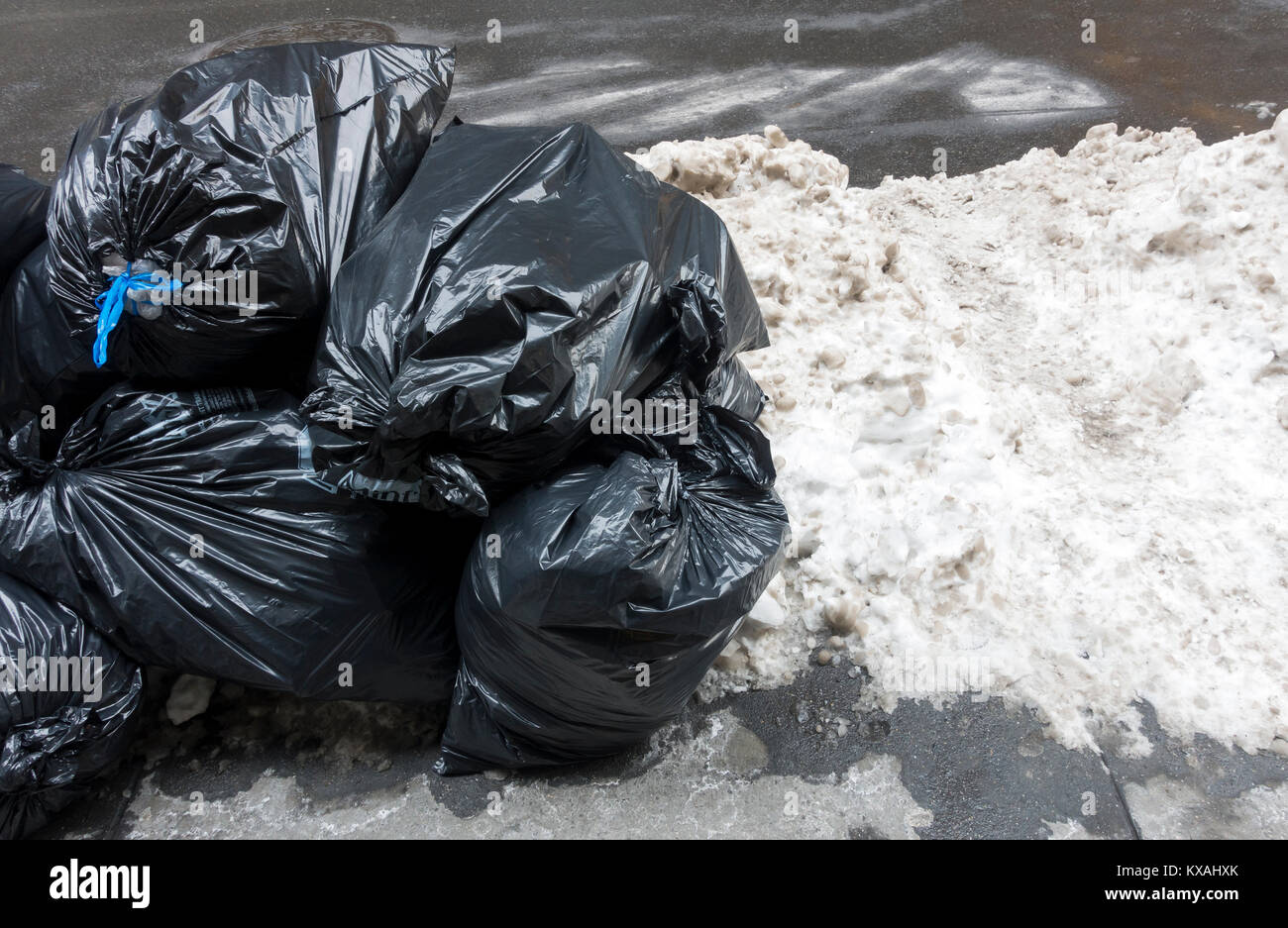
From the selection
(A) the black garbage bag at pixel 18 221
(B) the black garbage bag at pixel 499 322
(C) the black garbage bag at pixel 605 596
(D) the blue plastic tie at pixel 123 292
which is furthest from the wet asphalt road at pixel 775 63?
(D) the blue plastic tie at pixel 123 292

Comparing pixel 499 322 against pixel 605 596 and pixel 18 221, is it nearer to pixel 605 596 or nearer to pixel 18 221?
pixel 605 596

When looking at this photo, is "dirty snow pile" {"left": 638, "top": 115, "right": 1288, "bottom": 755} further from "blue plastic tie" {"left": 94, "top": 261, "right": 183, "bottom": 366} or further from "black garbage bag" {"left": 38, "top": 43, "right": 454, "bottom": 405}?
"blue plastic tie" {"left": 94, "top": 261, "right": 183, "bottom": 366}

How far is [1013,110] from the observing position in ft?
14.3

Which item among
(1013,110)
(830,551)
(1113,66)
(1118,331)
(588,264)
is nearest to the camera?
(588,264)

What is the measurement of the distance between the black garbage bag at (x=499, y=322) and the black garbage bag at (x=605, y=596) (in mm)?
125

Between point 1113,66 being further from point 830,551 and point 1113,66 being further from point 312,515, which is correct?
point 312,515

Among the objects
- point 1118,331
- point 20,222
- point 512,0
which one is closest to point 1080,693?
point 1118,331

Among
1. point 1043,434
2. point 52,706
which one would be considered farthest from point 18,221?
point 1043,434

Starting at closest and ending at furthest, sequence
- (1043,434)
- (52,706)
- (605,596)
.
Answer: (605,596), (52,706), (1043,434)

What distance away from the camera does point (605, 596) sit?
157cm

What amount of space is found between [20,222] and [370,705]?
144 centimetres

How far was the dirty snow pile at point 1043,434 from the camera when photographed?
2.03 metres

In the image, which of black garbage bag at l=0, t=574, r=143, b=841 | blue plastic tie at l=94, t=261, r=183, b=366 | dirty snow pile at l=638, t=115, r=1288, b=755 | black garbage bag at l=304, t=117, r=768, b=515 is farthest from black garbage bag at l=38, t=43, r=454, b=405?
dirty snow pile at l=638, t=115, r=1288, b=755

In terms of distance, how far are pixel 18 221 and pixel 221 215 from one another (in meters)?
0.84
